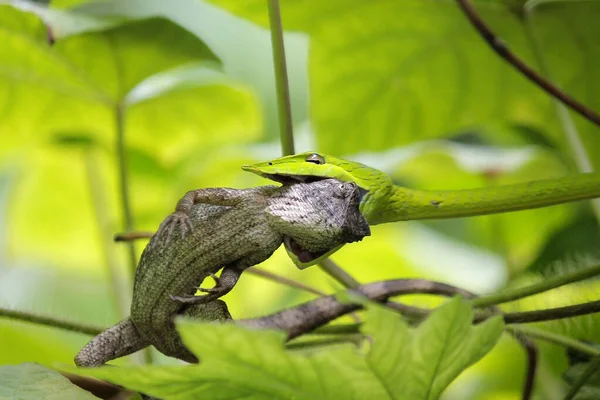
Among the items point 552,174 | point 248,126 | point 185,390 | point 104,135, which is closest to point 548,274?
point 185,390

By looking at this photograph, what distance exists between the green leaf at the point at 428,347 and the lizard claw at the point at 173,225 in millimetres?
512

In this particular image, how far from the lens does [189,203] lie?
1.40 metres

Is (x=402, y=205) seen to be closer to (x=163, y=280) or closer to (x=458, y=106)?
(x=163, y=280)

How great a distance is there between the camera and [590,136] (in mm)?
2629

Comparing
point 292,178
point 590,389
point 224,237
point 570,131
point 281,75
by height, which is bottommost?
point 590,389

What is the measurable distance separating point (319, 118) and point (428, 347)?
154cm

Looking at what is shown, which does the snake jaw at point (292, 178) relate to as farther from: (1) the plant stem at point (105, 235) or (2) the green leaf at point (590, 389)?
(1) the plant stem at point (105, 235)

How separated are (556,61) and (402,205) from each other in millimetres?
1132

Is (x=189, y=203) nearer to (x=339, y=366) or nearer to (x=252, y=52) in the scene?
(x=339, y=366)

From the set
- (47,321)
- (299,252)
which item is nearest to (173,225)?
(299,252)

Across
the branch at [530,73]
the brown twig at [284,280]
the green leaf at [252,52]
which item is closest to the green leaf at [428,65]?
the branch at [530,73]

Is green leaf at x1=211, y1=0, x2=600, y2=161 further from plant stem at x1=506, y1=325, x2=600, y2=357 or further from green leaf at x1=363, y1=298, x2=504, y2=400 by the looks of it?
green leaf at x1=363, y1=298, x2=504, y2=400

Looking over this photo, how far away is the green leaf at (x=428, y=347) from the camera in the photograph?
3.26 feet

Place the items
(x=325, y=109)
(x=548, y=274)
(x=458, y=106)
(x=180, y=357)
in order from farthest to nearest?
(x=458, y=106)
(x=325, y=109)
(x=548, y=274)
(x=180, y=357)
